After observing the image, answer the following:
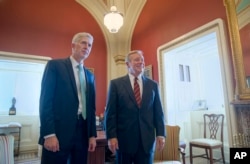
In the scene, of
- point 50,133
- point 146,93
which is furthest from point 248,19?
point 50,133

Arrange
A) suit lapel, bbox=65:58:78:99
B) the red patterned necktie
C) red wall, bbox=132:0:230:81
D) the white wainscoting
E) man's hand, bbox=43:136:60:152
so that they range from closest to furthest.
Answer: man's hand, bbox=43:136:60:152, suit lapel, bbox=65:58:78:99, the red patterned necktie, red wall, bbox=132:0:230:81, the white wainscoting

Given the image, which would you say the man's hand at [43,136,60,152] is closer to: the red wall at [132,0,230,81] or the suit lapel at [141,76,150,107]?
the suit lapel at [141,76,150,107]

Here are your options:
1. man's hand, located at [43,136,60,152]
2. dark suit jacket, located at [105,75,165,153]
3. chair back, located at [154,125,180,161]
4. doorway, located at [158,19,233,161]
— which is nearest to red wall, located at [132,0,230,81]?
doorway, located at [158,19,233,161]

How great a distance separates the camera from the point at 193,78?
430 cm

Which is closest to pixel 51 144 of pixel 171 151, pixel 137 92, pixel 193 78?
pixel 137 92

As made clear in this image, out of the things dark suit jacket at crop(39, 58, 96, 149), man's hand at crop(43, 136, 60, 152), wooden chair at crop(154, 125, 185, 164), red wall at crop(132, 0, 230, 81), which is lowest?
wooden chair at crop(154, 125, 185, 164)

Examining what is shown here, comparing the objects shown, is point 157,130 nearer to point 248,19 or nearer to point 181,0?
point 248,19

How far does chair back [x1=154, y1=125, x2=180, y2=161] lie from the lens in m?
2.12

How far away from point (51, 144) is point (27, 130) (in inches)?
161

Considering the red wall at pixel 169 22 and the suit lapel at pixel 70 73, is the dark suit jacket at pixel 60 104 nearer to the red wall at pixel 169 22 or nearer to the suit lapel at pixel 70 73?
the suit lapel at pixel 70 73

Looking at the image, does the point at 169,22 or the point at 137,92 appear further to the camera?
the point at 169,22

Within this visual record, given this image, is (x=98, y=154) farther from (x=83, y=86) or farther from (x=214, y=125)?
(x=214, y=125)

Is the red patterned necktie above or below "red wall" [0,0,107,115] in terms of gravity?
below

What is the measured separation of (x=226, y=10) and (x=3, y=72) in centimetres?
514
